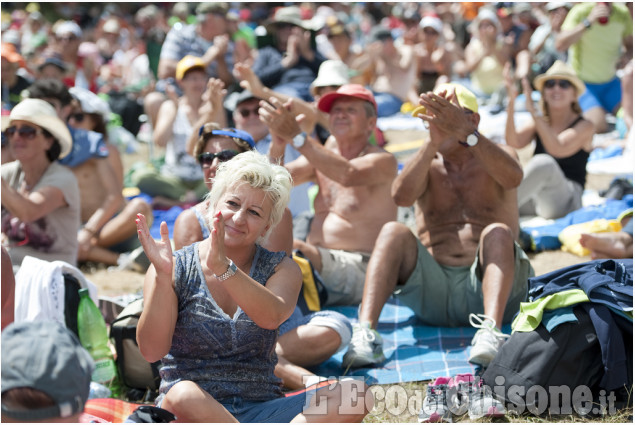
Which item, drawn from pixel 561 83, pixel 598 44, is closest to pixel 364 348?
pixel 561 83

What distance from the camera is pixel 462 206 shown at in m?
4.77

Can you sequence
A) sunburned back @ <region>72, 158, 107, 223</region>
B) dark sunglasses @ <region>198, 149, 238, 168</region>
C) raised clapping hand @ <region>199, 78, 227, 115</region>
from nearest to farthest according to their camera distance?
1. dark sunglasses @ <region>198, 149, 238, 168</region>
2. raised clapping hand @ <region>199, 78, 227, 115</region>
3. sunburned back @ <region>72, 158, 107, 223</region>

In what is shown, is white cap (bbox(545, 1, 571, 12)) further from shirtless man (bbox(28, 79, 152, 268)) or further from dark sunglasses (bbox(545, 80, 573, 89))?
shirtless man (bbox(28, 79, 152, 268))

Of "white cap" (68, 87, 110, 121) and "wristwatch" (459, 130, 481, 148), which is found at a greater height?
"white cap" (68, 87, 110, 121)

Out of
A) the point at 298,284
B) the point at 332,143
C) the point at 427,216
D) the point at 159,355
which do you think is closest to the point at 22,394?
the point at 159,355

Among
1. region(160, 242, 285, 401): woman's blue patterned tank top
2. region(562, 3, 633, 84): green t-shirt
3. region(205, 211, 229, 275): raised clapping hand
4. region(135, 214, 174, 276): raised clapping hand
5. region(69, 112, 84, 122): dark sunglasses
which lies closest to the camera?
region(205, 211, 229, 275): raised clapping hand

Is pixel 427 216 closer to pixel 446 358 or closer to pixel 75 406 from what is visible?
pixel 446 358

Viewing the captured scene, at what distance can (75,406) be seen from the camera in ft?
6.85

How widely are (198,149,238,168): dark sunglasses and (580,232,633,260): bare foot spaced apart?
243 centimetres

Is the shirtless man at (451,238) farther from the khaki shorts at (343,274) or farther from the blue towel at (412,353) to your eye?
the khaki shorts at (343,274)

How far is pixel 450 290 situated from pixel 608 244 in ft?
4.53

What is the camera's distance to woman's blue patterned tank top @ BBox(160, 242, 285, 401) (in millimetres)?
3027

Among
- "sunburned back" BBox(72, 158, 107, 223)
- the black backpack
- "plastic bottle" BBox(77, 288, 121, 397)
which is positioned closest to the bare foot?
the black backpack

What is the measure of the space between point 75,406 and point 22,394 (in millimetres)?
125
